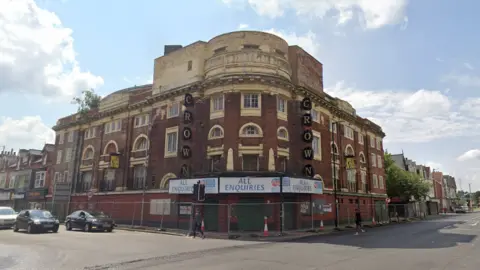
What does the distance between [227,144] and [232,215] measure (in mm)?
5461

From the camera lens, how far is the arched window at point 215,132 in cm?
2686

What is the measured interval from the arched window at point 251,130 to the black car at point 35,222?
14611 mm

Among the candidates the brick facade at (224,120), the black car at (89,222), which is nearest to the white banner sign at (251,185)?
the brick facade at (224,120)

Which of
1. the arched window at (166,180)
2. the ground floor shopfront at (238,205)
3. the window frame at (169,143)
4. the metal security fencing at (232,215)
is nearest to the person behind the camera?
the ground floor shopfront at (238,205)

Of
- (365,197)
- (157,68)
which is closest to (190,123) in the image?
(157,68)

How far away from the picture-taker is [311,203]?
27188 mm

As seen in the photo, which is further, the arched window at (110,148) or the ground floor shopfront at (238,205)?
the arched window at (110,148)

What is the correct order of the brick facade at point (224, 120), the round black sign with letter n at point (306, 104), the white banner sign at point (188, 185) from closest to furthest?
the white banner sign at point (188, 185) < the brick facade at point (224, 120) < the round black sign with letter n at point (306, 104)

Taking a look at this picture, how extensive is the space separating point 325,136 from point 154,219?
61.0ft

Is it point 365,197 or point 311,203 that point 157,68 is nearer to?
point 311,203

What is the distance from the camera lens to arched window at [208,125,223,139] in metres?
26.9

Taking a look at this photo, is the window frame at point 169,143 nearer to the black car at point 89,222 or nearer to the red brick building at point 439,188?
the black car at point 89,222

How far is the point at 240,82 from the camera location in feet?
87.1

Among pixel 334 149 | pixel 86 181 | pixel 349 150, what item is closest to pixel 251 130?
pixel 334 149
